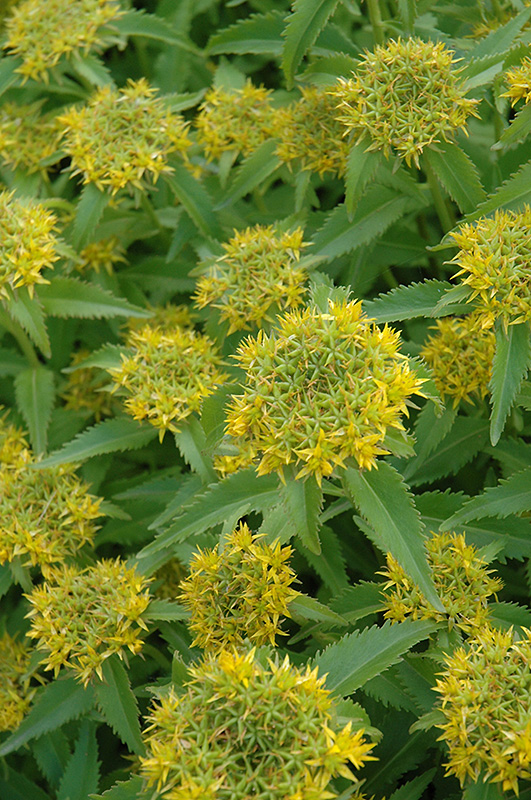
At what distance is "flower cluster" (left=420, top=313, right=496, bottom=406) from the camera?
1.94 metres

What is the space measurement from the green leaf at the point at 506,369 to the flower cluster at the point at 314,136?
825 mm

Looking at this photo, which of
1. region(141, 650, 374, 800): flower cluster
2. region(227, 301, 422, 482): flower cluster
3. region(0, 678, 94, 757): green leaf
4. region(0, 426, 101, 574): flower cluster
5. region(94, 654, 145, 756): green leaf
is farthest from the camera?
region(0, 426, 101, 574): flower cluster

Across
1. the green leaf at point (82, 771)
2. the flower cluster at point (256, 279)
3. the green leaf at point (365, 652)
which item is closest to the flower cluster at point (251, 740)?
the green leaf at point (365, 652)

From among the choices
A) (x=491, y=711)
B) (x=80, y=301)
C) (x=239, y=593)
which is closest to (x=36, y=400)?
(x=80, y=301)

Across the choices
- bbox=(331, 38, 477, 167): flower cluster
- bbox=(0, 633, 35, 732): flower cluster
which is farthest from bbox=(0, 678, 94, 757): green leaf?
bbox=(331, 38, 477, 167): flower cluster

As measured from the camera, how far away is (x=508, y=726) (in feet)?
4.49

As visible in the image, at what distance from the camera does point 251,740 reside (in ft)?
4.40

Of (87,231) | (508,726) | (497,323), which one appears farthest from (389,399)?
(87,231)

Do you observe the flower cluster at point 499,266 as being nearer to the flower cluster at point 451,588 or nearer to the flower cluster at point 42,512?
the flower cluster at point 451,588

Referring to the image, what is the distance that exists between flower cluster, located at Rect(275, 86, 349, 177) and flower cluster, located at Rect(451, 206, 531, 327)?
639 millimetres

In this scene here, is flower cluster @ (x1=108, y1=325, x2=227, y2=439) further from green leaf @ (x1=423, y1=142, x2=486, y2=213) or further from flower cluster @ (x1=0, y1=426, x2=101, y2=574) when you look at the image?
green leaf @ (x1=423, y1=142, x2=486, y2=213)

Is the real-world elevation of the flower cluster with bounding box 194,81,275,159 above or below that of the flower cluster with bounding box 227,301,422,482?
above

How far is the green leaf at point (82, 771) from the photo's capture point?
6.21 ft

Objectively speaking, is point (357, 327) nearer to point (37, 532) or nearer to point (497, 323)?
point (497, 323)
